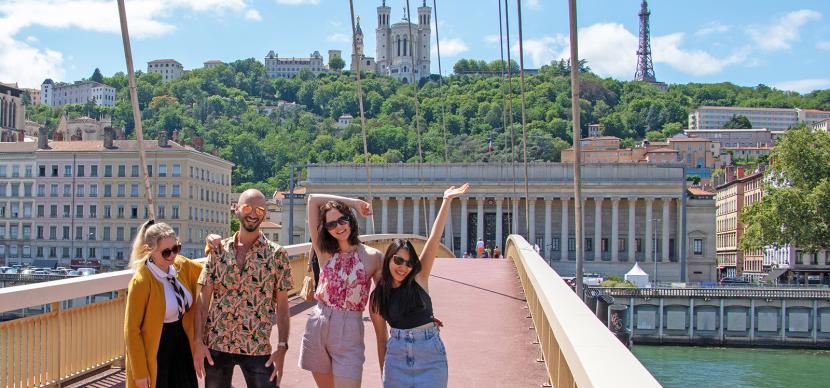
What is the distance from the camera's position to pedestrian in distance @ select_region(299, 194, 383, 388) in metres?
5.82

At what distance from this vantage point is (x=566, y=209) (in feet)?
320

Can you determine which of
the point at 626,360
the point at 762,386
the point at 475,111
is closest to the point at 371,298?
the point at 626,360

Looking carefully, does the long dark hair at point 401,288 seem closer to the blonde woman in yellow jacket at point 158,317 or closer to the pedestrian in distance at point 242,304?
the pedestrian in distance at point 242,304

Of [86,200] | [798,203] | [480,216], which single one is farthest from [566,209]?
[86,200]

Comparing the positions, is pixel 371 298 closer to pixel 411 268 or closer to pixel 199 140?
pixel 411 268

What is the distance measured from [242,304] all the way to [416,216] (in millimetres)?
93313

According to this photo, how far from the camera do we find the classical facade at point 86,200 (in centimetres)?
8638

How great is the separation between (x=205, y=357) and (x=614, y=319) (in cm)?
1917

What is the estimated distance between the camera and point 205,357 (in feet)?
19.8

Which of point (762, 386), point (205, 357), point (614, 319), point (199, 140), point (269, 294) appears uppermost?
point (199, 140)

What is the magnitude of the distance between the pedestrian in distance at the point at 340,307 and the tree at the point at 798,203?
71.4m

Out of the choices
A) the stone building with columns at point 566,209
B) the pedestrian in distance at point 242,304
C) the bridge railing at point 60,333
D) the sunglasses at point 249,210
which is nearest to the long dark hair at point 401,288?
the pedestrian in distance at point 242,304

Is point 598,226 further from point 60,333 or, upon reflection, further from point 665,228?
point 60,333

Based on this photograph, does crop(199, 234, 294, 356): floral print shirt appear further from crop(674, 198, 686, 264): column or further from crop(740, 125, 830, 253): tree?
crop(674, 198, 686, 264): column
